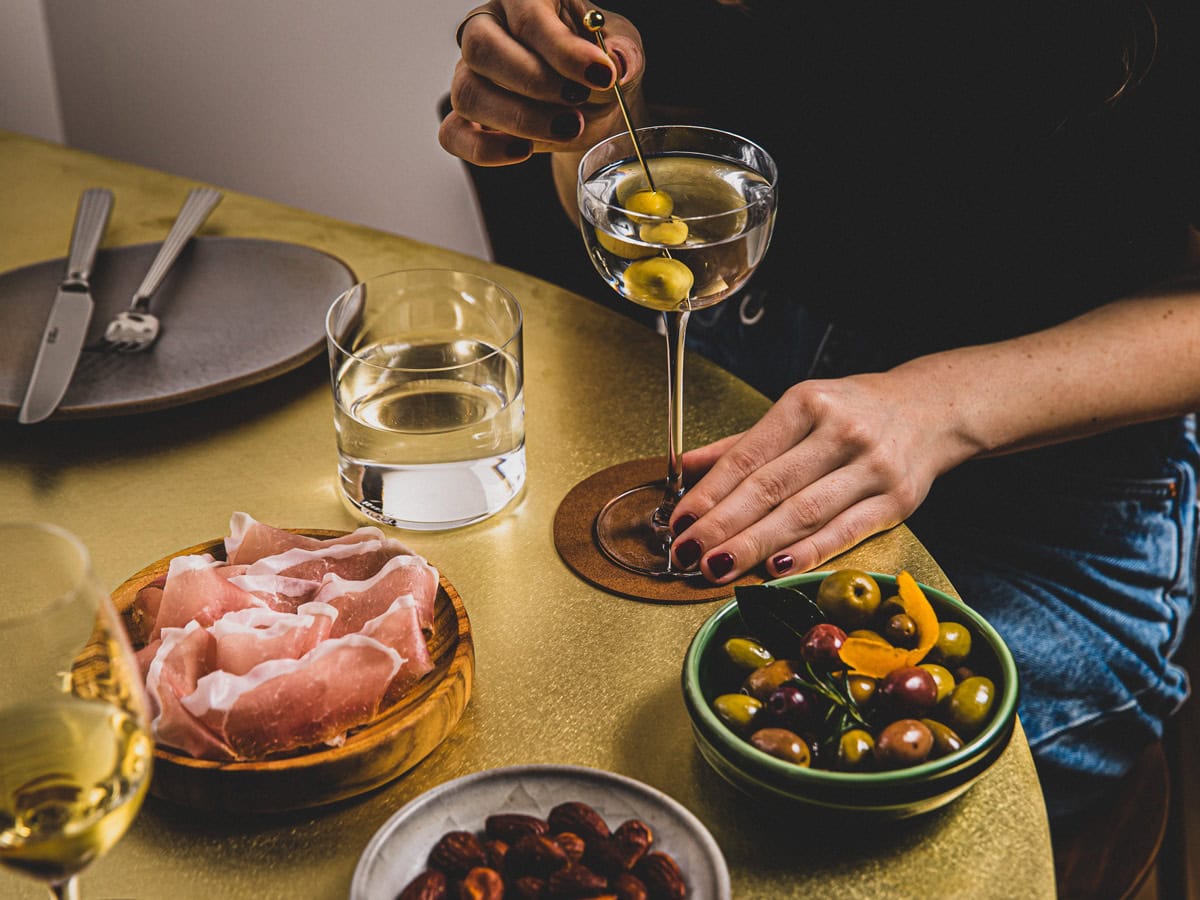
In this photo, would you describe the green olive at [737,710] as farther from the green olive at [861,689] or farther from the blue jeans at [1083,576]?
the blue jeans at [1083,576]

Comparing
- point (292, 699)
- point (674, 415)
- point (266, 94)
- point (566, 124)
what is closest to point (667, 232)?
point (674, 415)

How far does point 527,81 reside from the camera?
99 cm

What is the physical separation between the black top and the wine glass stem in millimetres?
516

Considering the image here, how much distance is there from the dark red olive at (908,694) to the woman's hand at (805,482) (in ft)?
0.72

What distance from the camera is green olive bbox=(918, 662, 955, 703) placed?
27.1 inches

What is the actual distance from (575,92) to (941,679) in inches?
22.7

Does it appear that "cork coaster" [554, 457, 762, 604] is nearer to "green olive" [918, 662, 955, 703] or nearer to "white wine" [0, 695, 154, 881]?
"green olive" [918, 662, 955, 703]

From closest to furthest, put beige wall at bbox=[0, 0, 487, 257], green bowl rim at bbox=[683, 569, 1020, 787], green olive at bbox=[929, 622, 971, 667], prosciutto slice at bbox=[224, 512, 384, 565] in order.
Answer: green bowl rim at bbox=[683, 569, 1020, 787] → green olive at bbox=[929, 622, 971, 667] → prosciutto slice at bbox=[224, 512, 384, 565] → beige wall at bbox=[0, 0, 487, 257]

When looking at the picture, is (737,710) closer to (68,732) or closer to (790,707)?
(790,707)

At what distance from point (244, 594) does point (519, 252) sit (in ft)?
4.58

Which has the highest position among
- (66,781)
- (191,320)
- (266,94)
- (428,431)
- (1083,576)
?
(66,781)


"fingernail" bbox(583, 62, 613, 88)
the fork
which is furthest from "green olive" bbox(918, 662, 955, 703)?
the fork

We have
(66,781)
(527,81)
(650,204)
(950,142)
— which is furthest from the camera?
(950,142)

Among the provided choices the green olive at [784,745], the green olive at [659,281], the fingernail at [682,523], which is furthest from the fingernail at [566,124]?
the green olive at [784,745]
